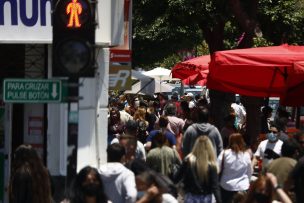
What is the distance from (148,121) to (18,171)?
10.3 metres

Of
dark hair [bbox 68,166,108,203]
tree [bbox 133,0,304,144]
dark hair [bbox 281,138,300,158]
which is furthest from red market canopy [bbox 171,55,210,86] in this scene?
dark hair [bbox 68,166,108,203]

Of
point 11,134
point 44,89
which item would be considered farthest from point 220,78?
point 44,89

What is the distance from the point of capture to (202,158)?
10.5 metres

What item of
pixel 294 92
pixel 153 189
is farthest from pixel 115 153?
pixel 294 92

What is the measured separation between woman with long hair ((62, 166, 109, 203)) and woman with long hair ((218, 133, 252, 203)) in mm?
3883

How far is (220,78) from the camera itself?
14211 millimetres

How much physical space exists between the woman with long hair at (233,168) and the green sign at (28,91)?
130 inches

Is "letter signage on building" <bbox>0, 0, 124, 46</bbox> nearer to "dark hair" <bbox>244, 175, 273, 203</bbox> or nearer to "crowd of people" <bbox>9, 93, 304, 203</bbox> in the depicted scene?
"crowd of people" <bbox>9, 93, 304, 203</bbox>

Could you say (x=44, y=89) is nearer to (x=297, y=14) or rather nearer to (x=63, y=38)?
(x=63, y=38)

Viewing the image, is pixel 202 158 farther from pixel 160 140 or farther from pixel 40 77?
pixel 40 77

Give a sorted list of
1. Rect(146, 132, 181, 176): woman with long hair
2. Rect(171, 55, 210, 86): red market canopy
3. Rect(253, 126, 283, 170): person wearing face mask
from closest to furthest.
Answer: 1. Rect(146, 132, 181, 176): woman with long hair
2. Rect(253, 126, 283, 170): person wearing face mask
3. Rect(171, 55, 210, 86): red market canopy

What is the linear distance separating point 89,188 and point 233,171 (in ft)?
13.4

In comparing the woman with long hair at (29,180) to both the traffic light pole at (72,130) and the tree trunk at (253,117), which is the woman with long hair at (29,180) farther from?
the tree trunk at (253,117)

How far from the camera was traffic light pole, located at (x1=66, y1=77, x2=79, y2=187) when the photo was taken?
895 centimetres
